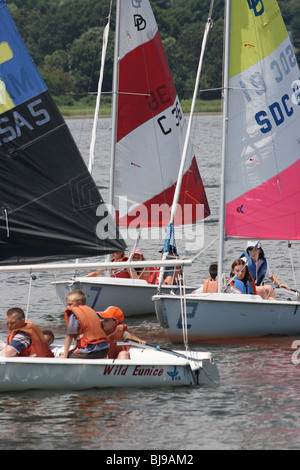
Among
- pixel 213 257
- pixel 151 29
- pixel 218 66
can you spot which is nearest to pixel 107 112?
pixel 218 66

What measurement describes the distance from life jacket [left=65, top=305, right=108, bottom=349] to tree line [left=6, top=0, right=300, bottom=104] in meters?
A: 54.2

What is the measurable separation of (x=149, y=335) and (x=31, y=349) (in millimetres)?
3824

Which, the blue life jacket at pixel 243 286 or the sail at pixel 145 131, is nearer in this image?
the blue life jacket at pixel 243 286

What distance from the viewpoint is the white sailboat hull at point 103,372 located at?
1028 cm

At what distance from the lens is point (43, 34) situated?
87.8 m

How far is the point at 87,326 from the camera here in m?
10.3

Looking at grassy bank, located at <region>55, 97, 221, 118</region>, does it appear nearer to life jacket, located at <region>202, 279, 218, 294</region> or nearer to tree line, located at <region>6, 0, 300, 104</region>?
tree line, located at <region>6, 0, 300, 104</region>

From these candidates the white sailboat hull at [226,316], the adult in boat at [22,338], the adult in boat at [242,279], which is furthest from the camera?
the adult in boat at [242,279]

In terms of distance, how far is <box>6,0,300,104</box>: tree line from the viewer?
73125mm

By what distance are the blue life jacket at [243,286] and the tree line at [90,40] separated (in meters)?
51.3

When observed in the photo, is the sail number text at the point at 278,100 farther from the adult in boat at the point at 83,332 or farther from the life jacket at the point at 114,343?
the adult in boat at the point at 83,332

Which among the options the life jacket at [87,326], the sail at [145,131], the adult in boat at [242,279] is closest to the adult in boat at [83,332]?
the life jacket at [87,326]

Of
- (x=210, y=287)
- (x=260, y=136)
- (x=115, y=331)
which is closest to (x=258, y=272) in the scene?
(x=210, y=287)

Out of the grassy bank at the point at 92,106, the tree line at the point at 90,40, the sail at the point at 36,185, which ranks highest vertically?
the tree line at the point at 90,40
